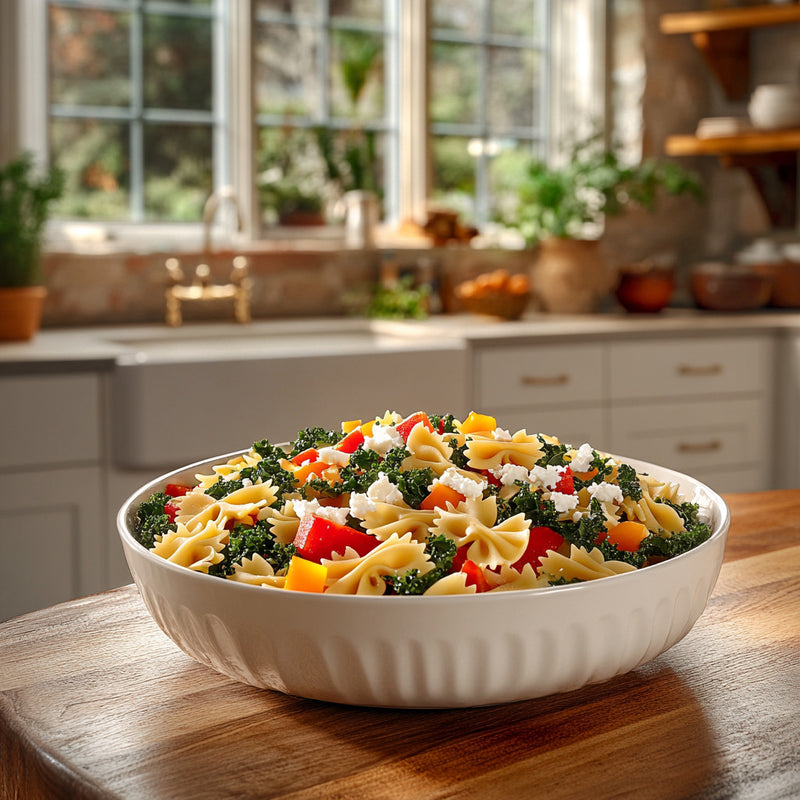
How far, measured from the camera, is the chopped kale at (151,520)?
81 cm

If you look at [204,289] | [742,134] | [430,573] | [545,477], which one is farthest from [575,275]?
[430,573]

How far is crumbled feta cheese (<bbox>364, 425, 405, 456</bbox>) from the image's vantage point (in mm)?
813

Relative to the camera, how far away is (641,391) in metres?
3.28

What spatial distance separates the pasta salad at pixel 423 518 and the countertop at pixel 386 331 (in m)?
1.95

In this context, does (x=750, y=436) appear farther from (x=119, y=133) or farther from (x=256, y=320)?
(x=119, y=133)

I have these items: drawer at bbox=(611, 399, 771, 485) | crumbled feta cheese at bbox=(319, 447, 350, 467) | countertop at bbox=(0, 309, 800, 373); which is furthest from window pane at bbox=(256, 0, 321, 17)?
crumbled feta cheese at bbox=(319, 447, 350, 467)

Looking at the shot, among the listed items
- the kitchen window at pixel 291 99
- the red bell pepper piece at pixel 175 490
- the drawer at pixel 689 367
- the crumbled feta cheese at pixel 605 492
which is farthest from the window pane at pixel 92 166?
the crumbled feta cheese at pixel 605 492

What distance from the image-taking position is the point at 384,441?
81 cm

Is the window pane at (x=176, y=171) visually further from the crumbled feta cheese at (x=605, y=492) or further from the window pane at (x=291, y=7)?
the crumbled feta cheese at (x=605, y=492)

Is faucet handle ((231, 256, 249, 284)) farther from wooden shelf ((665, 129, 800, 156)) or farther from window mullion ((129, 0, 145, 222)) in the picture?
wooden shelf ((665, 129, 800, 156))

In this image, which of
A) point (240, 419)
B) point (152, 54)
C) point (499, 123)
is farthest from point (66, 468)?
point (499, 123)

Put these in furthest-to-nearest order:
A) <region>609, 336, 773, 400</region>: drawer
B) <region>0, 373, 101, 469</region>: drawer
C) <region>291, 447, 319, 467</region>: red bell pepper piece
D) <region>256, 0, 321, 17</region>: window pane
→ <region>256, 0, 321, 17</region>: window pane, <region>609, 336, 773, 400</region>: drawer, <region>0, 373, 101, 469</region>: drawer, <region>291, 447, 319, 467</region>: red bell pepper piece

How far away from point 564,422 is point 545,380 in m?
0.13

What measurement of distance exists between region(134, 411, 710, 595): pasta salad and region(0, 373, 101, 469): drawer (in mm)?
1763
